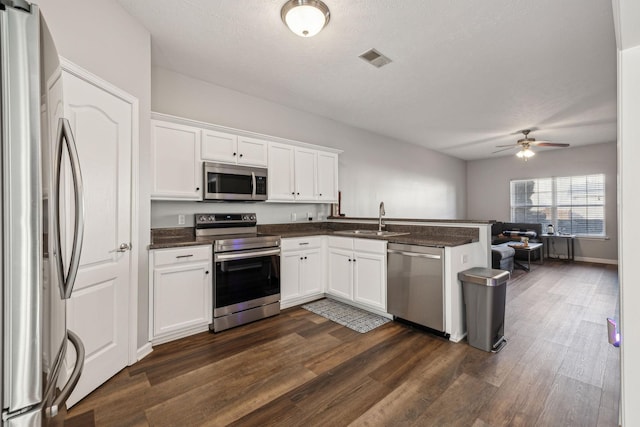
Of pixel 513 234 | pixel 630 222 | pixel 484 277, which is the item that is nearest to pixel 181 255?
pixel 484 277

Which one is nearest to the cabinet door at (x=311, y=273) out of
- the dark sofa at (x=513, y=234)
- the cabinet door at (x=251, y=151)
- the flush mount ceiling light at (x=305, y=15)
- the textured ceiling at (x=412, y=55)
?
the cabinet door at (x=251, y=151)

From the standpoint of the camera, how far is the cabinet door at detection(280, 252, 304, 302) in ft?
11.1

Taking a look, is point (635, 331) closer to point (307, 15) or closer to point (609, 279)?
point (307, 15)

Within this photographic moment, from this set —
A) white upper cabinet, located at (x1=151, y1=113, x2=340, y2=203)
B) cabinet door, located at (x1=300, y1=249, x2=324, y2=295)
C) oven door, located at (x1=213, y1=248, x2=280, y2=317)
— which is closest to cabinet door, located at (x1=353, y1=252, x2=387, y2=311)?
cabinet door, located at (x1=300, y1=249, x2=324, y2=295)

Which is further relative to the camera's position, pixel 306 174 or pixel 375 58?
pixel 306 174

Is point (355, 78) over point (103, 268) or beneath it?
over

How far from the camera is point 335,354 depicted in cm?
241

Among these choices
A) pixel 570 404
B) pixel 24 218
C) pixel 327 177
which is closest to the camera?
pixel 24 218

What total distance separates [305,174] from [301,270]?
4.34 feet

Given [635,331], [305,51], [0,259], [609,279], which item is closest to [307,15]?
Result: [305,51]

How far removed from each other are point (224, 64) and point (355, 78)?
146 centimetres

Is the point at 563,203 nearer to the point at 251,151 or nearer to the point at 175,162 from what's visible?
the point at 251,151

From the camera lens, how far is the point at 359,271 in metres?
3.37

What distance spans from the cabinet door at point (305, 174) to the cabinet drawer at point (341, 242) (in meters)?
0.73
